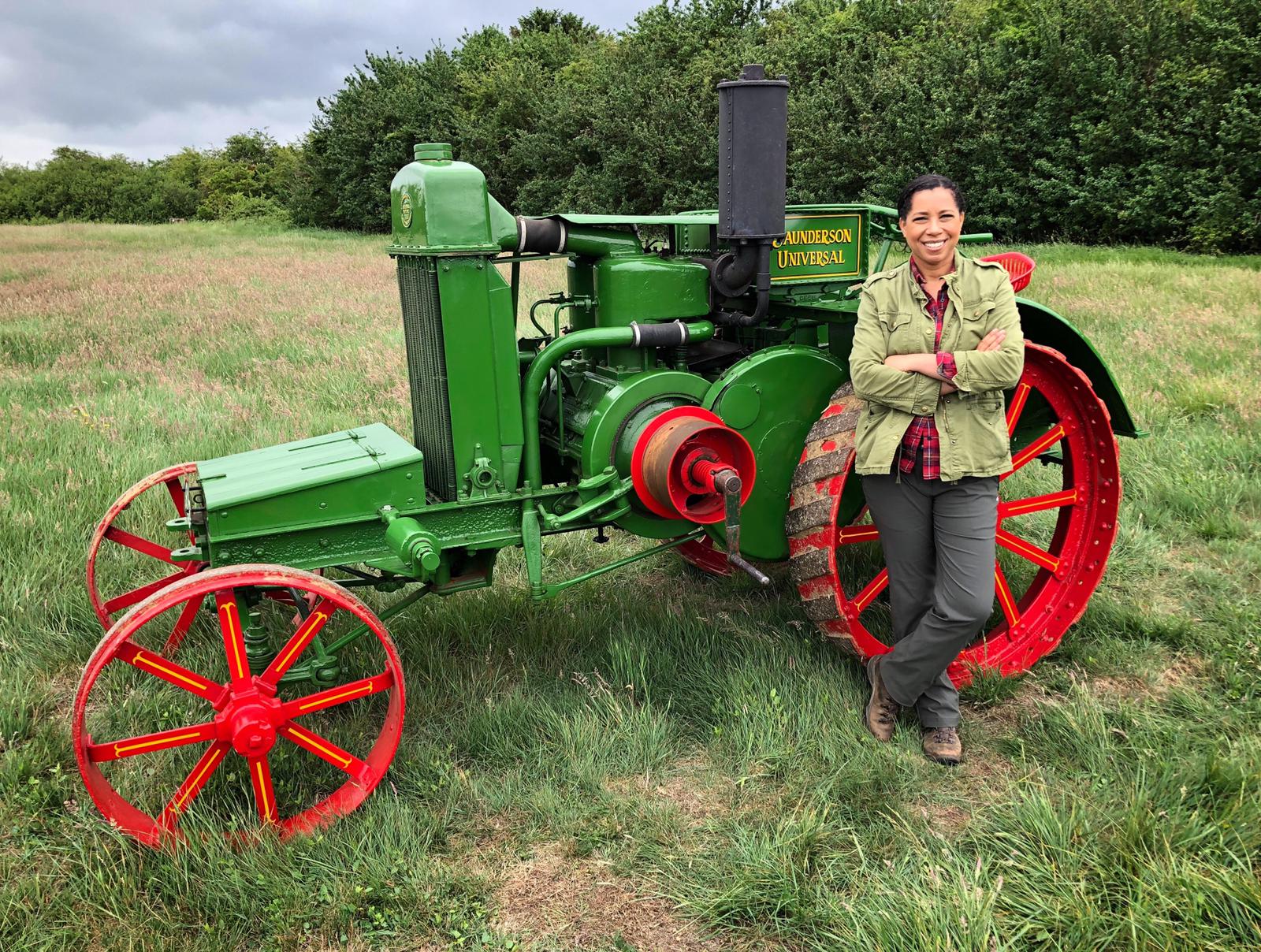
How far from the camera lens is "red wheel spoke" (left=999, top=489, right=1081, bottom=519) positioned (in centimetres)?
380

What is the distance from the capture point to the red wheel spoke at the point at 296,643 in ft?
9.16

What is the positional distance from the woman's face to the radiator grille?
62.1 inches

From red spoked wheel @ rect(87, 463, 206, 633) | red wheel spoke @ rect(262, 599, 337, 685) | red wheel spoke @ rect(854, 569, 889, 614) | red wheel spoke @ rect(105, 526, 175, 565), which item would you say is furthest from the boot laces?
red wheel spoke @ rect(105, 526, 175, 565)

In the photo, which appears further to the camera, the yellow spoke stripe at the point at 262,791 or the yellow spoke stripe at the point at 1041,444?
the yellow spoke stripe at the point at 1041,444

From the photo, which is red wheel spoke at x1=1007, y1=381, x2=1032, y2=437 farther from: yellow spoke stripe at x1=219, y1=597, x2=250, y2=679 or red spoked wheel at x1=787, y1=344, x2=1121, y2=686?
yellow spoke stripe at x1=219, y1=597, x2=250, y2=679

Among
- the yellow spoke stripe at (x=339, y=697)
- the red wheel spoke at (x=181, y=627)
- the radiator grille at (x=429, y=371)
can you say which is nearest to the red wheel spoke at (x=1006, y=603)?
the radiator grille at (x=429, y=371)

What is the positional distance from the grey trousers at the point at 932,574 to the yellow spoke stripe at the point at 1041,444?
0.69m

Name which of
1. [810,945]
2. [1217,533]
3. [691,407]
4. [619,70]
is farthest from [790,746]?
[619,70]

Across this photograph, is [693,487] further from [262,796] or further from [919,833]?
[262,796]

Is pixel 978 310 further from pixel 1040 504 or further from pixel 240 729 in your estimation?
pixel 240 729

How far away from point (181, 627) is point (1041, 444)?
11.8ft

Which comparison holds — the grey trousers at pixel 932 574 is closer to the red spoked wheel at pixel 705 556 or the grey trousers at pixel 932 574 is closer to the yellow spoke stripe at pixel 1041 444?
the yellow spoke stripe at pixel 1041 444

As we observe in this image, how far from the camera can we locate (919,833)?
2852mm

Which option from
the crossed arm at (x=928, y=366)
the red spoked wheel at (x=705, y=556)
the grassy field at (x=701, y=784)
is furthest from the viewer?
the red spoked wheel at (x=705, y=556)
